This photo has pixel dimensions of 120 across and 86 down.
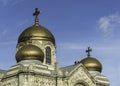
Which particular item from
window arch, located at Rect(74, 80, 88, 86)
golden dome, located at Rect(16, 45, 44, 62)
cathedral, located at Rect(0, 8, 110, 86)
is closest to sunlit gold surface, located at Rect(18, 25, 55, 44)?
cathedral, located at Rect(0, 8, 110, 86)

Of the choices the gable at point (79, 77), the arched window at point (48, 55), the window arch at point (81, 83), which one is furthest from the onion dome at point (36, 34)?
the window arch at point (81, 83)

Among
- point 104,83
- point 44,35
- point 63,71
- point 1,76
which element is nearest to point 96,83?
point 104,83

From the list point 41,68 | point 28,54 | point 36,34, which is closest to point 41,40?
point 36,34

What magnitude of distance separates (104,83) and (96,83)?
2.43 metres


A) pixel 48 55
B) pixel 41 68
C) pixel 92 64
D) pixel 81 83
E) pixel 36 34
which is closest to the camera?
pixel 41 68

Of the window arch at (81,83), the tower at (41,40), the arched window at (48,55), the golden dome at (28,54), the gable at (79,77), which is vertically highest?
the tower at (41,40)

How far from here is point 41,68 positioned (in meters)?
41.6

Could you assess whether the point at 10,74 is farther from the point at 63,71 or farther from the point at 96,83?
the point at 96,83

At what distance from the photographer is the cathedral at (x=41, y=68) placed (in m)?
40.5

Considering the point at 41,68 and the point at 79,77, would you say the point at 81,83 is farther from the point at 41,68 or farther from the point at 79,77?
the point at 41,68

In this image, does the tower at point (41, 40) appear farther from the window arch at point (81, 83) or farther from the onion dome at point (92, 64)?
the onion dome at point (92, 64)

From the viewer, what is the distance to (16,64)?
139 feet

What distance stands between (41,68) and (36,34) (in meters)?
8.03

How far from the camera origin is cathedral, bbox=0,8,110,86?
4047cm
